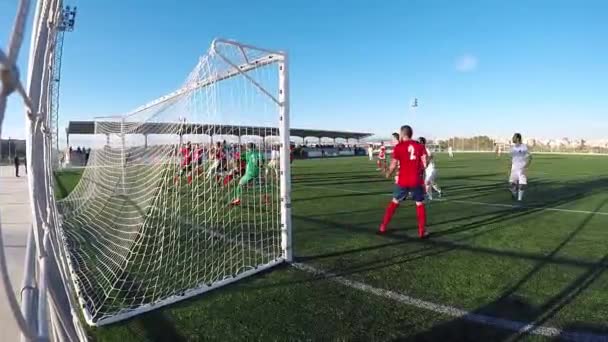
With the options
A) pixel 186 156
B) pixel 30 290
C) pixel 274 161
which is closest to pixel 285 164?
pixel 274 161

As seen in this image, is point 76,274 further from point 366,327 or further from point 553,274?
point 553,274

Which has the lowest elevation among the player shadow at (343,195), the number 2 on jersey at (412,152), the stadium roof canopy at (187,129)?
the player shadow at (343,195)

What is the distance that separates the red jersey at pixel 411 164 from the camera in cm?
701

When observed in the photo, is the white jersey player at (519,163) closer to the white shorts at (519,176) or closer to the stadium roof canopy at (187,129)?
the white shorts at (519,176)

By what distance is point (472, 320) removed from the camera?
359 centimetres

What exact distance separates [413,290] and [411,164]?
317cm

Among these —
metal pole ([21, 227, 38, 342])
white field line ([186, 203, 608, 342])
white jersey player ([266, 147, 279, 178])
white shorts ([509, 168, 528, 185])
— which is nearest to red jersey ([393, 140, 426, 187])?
white jersey player ([266, 147, 279, 178])

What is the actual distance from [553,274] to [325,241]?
127 inches

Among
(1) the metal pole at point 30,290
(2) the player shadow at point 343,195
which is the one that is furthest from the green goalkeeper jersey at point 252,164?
(1) the metal pole at point 30,290

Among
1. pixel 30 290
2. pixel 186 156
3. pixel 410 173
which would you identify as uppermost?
pixel 186 156

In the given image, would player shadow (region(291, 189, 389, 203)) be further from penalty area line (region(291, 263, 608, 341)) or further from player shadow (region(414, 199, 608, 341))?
player shadow (region(414, 199, 608, 341))

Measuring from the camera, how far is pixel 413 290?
4320 millimetres

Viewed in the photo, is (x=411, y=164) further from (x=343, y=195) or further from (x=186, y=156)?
(x=343, y=195)

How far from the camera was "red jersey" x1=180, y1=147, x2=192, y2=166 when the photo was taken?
6449mm
